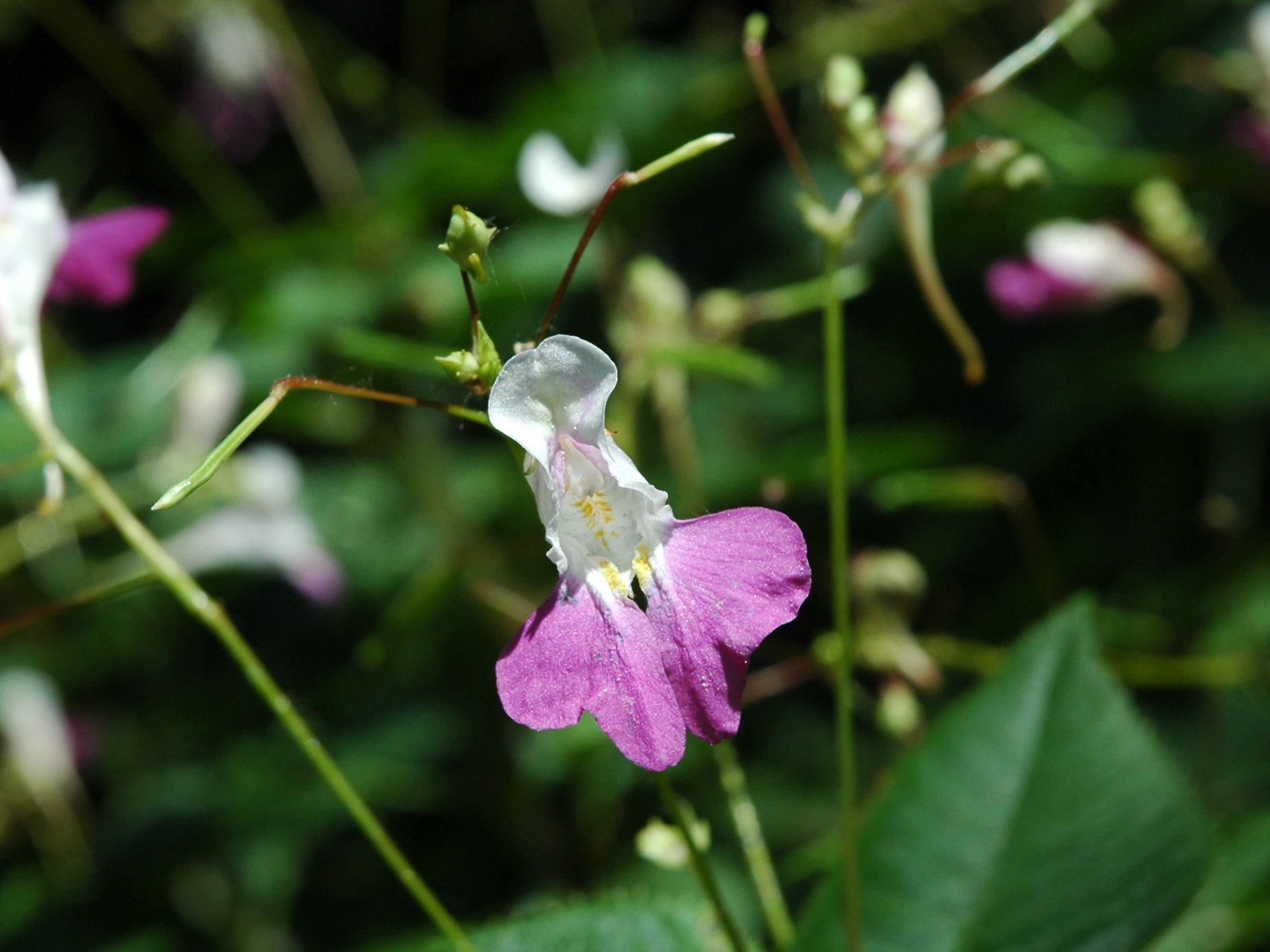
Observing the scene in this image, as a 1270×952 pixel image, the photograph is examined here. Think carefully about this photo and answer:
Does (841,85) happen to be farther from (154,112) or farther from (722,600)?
(154,112)

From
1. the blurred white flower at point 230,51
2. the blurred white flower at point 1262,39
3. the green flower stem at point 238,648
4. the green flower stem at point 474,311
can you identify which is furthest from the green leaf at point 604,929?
the blurred white flower at point 230,51

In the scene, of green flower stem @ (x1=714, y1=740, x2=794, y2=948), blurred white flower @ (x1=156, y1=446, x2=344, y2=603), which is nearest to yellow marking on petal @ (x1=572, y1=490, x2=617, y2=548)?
green flower stem @ (x1=714, y1=740, x2=794, y2=948)

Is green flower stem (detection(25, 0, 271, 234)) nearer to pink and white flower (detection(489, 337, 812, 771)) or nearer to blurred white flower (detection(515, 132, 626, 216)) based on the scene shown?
blurred white flower (detection(515, 132, 626, 216))

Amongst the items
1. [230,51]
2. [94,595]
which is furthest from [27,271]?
[230,51]

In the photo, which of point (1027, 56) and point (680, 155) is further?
point (1027, 56)

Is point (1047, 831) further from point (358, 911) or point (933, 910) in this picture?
point (358, 911)

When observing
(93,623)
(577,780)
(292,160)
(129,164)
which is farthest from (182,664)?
(129,164)
